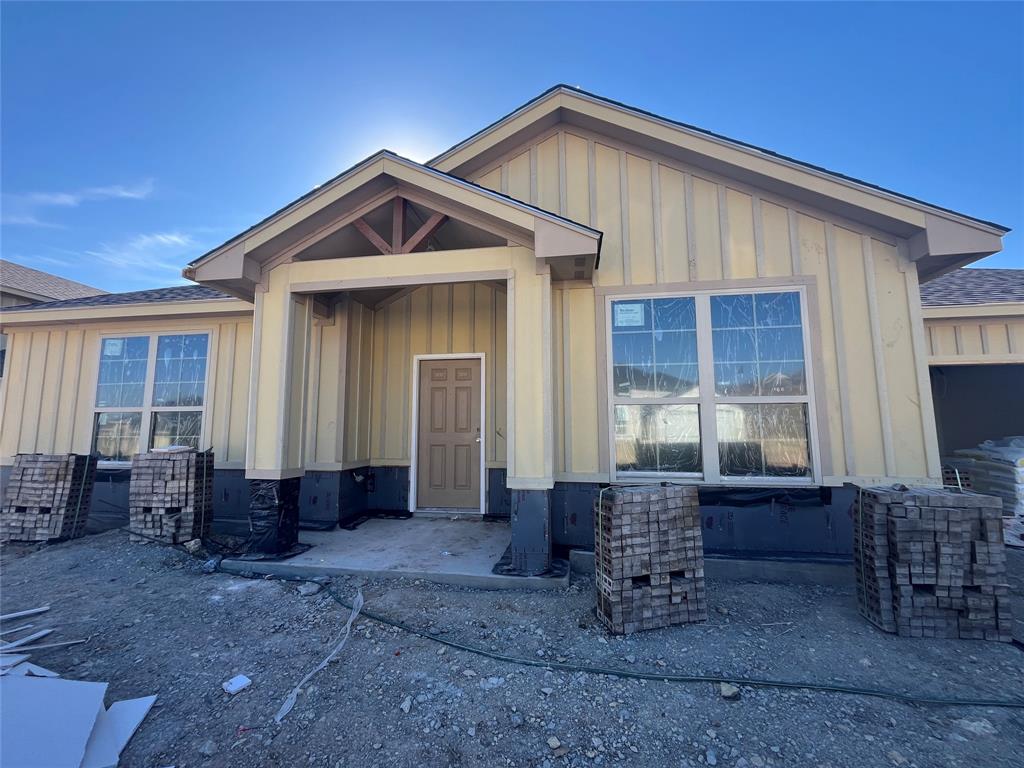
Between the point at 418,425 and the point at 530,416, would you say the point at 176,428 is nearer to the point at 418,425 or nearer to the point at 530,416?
the point at 418,425

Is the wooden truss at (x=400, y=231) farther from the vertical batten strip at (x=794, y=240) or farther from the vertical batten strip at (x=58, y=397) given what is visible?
the vertical batten strip at (x=58, y=397)

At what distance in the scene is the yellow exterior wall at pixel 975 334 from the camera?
588cm

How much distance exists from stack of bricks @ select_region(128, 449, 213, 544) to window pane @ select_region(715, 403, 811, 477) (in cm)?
577

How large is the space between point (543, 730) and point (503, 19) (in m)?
10.1

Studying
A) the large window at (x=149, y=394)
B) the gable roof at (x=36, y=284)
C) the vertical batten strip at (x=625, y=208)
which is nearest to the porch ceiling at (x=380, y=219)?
the vertical batten strip at (x=625, y=208)

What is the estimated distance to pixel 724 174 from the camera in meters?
4.39

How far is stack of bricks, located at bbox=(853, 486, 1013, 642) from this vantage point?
2.79 metres

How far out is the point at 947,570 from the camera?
280cm

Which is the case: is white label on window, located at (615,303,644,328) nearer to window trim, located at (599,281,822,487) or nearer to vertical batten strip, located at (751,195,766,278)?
window trim, located at (599,281,822,487)

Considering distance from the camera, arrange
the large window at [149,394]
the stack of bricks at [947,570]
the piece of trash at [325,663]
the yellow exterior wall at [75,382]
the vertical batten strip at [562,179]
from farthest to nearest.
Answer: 1. the large window at [149,394]
2. the yellow exterior wall at [75,382]
3. the vertical batten strip at [562,179]
4. the stack of bricks at [947,570]
5. the piece of trash at [325,663]

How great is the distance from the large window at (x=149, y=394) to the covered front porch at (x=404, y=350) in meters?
2.10

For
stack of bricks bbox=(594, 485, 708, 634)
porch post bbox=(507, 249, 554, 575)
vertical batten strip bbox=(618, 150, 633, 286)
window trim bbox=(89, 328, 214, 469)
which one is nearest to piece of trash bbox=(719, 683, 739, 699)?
stack of bricks bbox=(594, 485, 708, 634)

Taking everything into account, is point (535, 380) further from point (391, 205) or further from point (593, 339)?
point (391, 205)

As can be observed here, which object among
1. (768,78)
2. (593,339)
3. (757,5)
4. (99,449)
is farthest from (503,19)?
(99,449)
